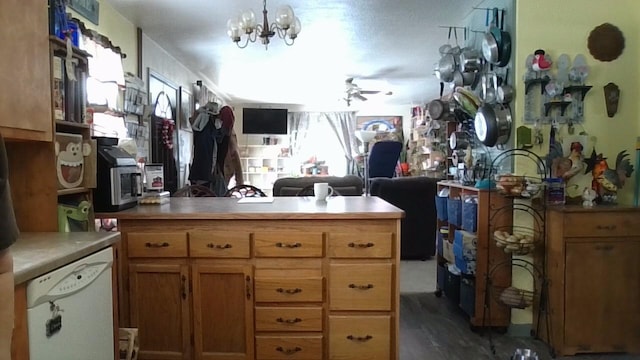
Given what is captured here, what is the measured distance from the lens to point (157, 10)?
11.4ft

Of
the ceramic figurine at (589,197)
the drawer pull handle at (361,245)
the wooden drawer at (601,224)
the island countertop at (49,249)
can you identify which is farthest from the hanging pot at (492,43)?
the island countertop at (49,249)

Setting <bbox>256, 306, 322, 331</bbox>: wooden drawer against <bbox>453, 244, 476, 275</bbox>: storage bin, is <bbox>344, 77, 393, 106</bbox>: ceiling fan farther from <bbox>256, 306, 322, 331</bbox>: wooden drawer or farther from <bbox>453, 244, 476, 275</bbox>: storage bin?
<bbox>256, 306, 322, 331</bbox>: wooden drawer

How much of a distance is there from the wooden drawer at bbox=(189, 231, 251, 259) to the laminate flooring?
121cm

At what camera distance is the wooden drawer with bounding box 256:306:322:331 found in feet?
7.16

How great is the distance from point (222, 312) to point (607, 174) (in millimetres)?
2505

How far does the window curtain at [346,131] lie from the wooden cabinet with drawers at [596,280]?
683 cm

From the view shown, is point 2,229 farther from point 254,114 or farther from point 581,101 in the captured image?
point 254,114

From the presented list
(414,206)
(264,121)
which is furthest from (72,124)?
(264,121)

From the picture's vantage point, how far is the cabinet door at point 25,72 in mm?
1491

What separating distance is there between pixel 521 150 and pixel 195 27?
2.90m

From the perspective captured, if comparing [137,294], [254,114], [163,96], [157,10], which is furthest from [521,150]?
[254,114]

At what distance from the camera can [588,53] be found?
2.86m

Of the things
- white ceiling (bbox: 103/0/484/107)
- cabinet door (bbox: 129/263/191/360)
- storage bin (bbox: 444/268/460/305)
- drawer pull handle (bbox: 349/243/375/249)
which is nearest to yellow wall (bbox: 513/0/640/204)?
white ceiling (bbox: 103/0/484/107)

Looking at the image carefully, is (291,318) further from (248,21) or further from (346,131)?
(346,131)
